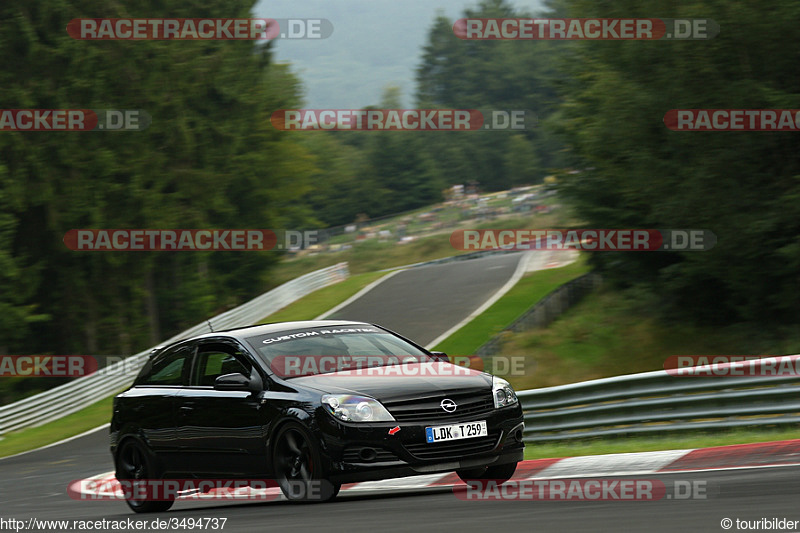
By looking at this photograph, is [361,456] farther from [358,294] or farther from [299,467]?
[358,294]

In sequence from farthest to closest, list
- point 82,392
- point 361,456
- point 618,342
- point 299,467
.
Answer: point 82,392 → point 618,342 → point 299,467 → point 361,456

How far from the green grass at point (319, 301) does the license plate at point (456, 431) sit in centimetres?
2518

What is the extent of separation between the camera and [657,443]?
1181 centimetres

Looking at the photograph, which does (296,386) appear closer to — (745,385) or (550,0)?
(745,385)

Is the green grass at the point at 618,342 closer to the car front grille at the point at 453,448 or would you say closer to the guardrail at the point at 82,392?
the guardrail at the point at 82,392

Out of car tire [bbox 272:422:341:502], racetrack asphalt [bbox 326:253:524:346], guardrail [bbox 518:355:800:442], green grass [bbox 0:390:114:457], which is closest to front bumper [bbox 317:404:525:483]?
car tire [bbox 272:422:341:502]

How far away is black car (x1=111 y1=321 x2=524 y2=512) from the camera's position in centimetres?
849

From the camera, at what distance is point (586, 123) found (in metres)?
25.9

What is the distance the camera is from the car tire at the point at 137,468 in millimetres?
10172

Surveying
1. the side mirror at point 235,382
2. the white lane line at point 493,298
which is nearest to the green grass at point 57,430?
the white lane line at point 493,298

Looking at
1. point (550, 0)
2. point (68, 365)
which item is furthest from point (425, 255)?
point (550, 0)

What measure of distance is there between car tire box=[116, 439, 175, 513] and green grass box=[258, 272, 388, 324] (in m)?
22.9

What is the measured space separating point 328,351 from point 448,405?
1.34 m

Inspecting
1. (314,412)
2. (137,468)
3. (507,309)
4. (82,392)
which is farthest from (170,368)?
(507,309)
